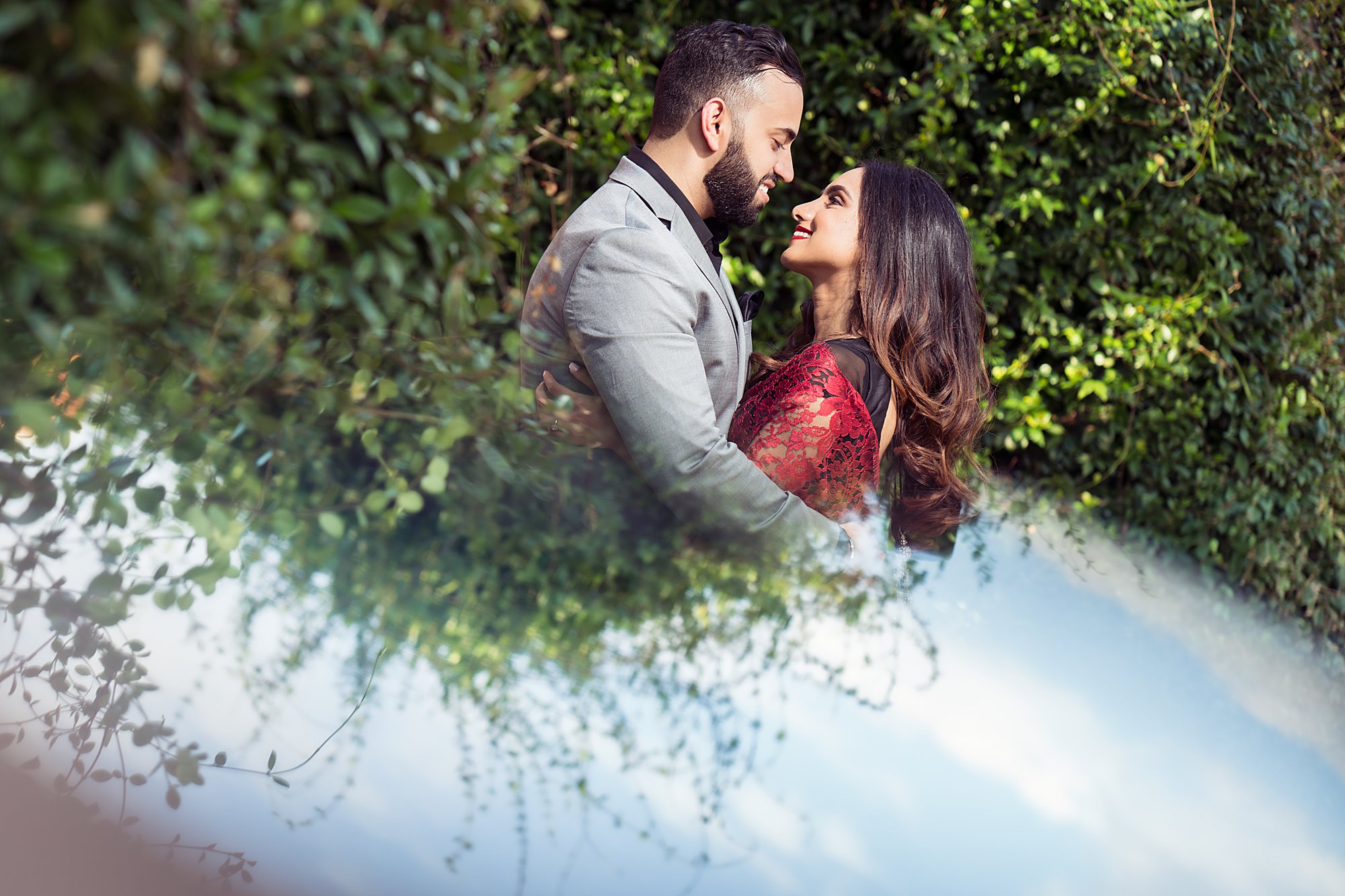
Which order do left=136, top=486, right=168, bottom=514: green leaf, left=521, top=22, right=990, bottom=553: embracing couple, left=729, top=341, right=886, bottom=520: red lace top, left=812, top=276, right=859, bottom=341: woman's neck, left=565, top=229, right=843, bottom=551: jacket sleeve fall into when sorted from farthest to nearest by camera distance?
left=812, top=276, right=859, bottom=341: woman's neck, left=729, top=341, right=886, bottom=520: red lace top, left=521, top=22, right=990, bottom=553: embracing couple, left=565, top=229, right=843, bottom=551: jacket sleeve, left=136, top=486, right=168, bottom=514: green leaf

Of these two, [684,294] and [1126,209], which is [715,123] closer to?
[684,294]

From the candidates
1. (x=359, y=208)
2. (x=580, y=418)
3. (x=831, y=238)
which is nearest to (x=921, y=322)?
(x=831, y=238)

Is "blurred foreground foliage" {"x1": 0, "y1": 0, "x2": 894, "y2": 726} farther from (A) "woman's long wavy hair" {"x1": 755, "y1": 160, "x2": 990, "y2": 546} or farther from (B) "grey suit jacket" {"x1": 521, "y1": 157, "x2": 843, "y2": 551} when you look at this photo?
(A) "woman's long wavy hair" {"x1": 755, "y1": 160, "x2": 990, "y2": 546}

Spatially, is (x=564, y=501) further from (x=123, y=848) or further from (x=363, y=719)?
(x=123, y=848)

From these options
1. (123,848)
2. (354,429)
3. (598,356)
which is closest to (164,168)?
(354,429)

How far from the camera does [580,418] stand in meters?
1.41

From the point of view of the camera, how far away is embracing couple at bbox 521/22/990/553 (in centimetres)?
184

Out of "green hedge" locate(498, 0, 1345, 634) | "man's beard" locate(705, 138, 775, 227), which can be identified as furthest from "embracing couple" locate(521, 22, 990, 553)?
"green hedge" locate(498, 0, 1345, 634)

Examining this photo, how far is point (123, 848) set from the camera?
89cm

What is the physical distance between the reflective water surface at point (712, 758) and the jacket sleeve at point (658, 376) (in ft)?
1.00

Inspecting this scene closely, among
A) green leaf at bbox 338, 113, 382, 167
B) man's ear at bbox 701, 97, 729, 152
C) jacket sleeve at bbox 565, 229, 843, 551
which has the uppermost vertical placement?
man's ear at bbox 701, 97, 729, 152

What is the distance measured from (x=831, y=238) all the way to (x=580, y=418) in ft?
4.43

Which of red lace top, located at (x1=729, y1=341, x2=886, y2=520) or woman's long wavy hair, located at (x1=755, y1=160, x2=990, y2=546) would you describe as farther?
woman's long wavy hair, located at (x1=755, y1=160, x2=990, y2=546)

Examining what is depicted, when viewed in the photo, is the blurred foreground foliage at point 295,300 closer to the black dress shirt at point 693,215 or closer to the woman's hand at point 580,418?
the woman's hand at point 580,418
